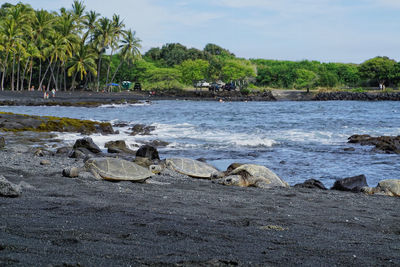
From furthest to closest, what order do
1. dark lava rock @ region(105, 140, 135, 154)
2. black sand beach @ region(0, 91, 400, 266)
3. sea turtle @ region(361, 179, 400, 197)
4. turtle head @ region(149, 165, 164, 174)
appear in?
dark lava rock @ region(105, 140, 135, 154) → turtle head @ region(149, 165, 164, 174) → sea turtle @ region(361, 179, 400, 197) → black sand beach @ region(0, 91, 400, 266)

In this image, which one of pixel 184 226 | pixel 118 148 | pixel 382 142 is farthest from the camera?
pixel 382 142

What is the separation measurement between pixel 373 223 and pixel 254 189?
11.1 feet

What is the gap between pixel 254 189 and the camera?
30.1ft

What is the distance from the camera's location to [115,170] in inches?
345

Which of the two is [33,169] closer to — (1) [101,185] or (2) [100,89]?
(1) [101,185]

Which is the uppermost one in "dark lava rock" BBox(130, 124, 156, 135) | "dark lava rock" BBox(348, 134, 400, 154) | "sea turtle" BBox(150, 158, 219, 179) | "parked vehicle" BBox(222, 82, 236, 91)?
"parked vehicle" BBox(222, 82, 236, 91)

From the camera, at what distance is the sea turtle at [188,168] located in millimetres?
10572

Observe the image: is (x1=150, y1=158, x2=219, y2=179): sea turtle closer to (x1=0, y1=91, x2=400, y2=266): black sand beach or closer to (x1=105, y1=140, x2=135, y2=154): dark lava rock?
(x1=0, y1=91, x2=400, y2=266): black sand beach

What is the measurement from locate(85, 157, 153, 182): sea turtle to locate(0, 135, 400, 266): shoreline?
0.22 metres

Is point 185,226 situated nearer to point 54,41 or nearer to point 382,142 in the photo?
point 382,142

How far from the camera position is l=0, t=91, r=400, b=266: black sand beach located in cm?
369

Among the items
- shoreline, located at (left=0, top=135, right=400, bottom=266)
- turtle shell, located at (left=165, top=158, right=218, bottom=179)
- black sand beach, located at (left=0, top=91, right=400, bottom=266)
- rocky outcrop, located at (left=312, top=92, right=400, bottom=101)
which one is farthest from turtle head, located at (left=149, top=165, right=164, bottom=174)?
rocky outcrop, located at (left=312, top=92, right=400, bottom=101)

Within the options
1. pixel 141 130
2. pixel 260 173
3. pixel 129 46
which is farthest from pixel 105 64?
pixel 260 173

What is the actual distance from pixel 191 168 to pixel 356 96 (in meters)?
80.1
